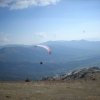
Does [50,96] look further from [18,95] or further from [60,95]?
[18,95]

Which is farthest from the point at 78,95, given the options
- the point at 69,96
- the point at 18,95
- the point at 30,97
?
the point at 18,95

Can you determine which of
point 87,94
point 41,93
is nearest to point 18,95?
point 41,93

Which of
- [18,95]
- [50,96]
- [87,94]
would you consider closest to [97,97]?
[87,94]

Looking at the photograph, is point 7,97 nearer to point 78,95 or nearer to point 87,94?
point 78,95

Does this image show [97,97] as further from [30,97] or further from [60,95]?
[30,97]

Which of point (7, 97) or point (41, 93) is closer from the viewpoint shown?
point (7, 97)

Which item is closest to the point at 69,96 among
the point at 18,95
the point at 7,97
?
the point at 18,95

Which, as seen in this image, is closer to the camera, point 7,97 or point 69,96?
point 7,97

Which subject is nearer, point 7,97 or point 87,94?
point 7,97

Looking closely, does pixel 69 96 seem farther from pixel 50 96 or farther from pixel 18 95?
A: pixel 18 95
